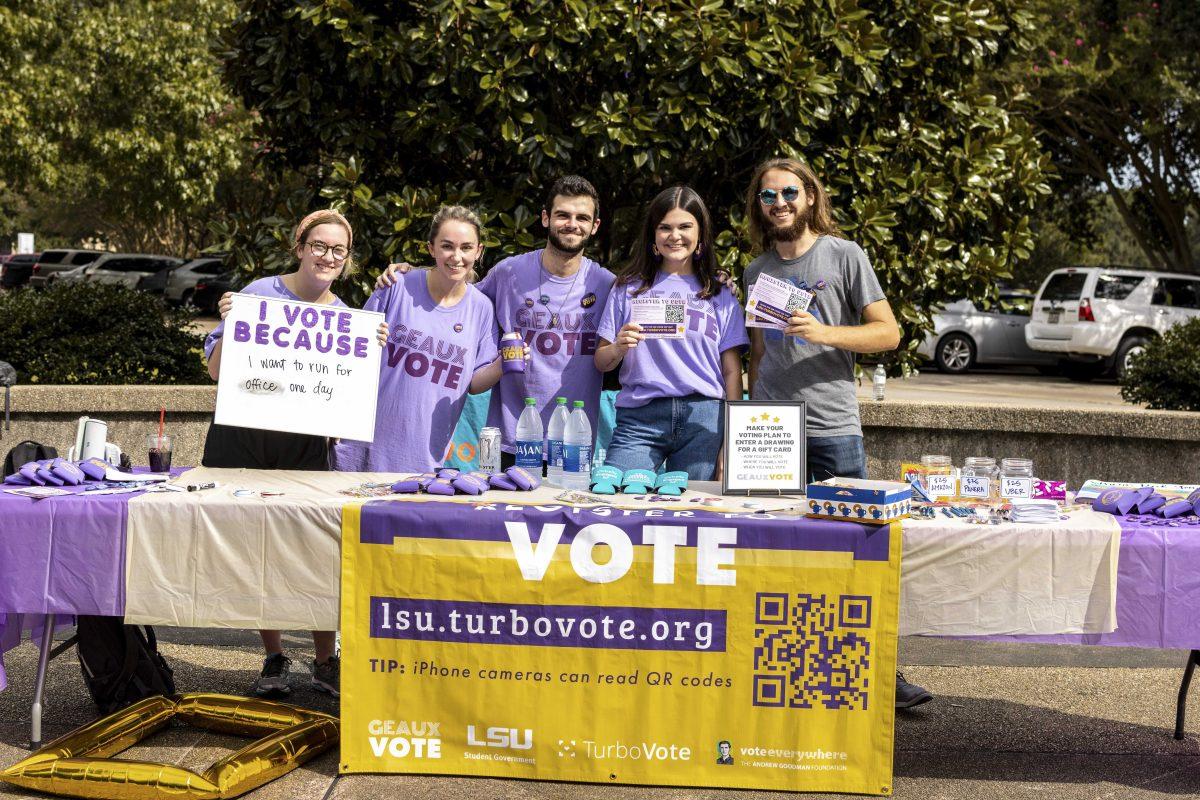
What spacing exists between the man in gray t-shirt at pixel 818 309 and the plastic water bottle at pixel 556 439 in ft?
2.65

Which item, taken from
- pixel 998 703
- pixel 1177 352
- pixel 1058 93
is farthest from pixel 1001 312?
pixel 998 703

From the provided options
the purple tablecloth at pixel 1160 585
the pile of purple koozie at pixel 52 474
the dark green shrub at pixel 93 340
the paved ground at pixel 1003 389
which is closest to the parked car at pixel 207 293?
the paved ground at pixel 1003 389

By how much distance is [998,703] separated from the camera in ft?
17.9

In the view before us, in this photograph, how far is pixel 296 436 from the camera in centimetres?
539

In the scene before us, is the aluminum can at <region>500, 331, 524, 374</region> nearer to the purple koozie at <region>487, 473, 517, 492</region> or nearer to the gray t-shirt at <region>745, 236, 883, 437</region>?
the purple koozie at <region>487, 473, 517, 492</region>

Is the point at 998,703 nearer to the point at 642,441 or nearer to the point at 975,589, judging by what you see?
the point at 975,589

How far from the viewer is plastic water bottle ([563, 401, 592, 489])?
16.2ft

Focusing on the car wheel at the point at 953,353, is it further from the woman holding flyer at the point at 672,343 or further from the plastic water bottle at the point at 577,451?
the plastic water bottle at the point at 577,451

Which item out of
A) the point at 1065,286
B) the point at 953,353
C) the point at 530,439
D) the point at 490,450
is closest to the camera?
the point at 490,450

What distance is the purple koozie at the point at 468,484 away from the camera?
15.0ft

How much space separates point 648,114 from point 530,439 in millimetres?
2428

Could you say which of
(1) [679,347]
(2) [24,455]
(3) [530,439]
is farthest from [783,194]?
(2) [24,455]

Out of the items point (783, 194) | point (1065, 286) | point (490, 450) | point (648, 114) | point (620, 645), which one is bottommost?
point (620, 645)

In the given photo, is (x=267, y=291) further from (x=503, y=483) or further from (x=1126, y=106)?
(x=1126, y=106)
